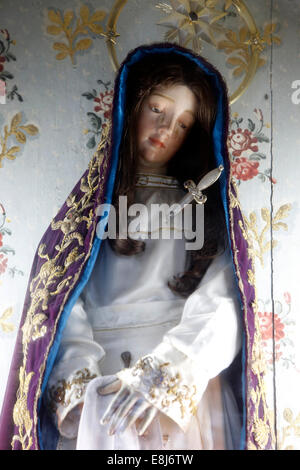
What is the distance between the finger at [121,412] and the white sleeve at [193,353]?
0.03m

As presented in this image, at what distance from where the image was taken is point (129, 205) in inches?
52.7

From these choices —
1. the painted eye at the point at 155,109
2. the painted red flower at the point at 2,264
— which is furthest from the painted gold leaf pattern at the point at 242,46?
the painted red flower at the point at 2,264

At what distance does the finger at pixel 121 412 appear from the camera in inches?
42.6

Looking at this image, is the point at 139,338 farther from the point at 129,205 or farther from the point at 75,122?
the point at 75,122

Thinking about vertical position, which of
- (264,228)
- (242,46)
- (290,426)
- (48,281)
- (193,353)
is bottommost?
(290,426)

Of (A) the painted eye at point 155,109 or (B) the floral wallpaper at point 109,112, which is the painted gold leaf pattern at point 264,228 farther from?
(A) the painted eye at point 155,109

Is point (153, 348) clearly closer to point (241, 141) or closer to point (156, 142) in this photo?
point (156, 142)

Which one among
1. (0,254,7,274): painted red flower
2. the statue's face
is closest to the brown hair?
the statue's face

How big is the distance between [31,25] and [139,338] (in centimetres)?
81

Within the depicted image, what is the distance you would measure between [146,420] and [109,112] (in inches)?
28.3

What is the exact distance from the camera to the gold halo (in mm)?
1479

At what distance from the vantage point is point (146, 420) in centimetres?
108

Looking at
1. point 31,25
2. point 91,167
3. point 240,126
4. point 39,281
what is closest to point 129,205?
point 91,167

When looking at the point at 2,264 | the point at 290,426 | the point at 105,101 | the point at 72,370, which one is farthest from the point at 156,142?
the point at 290,426
